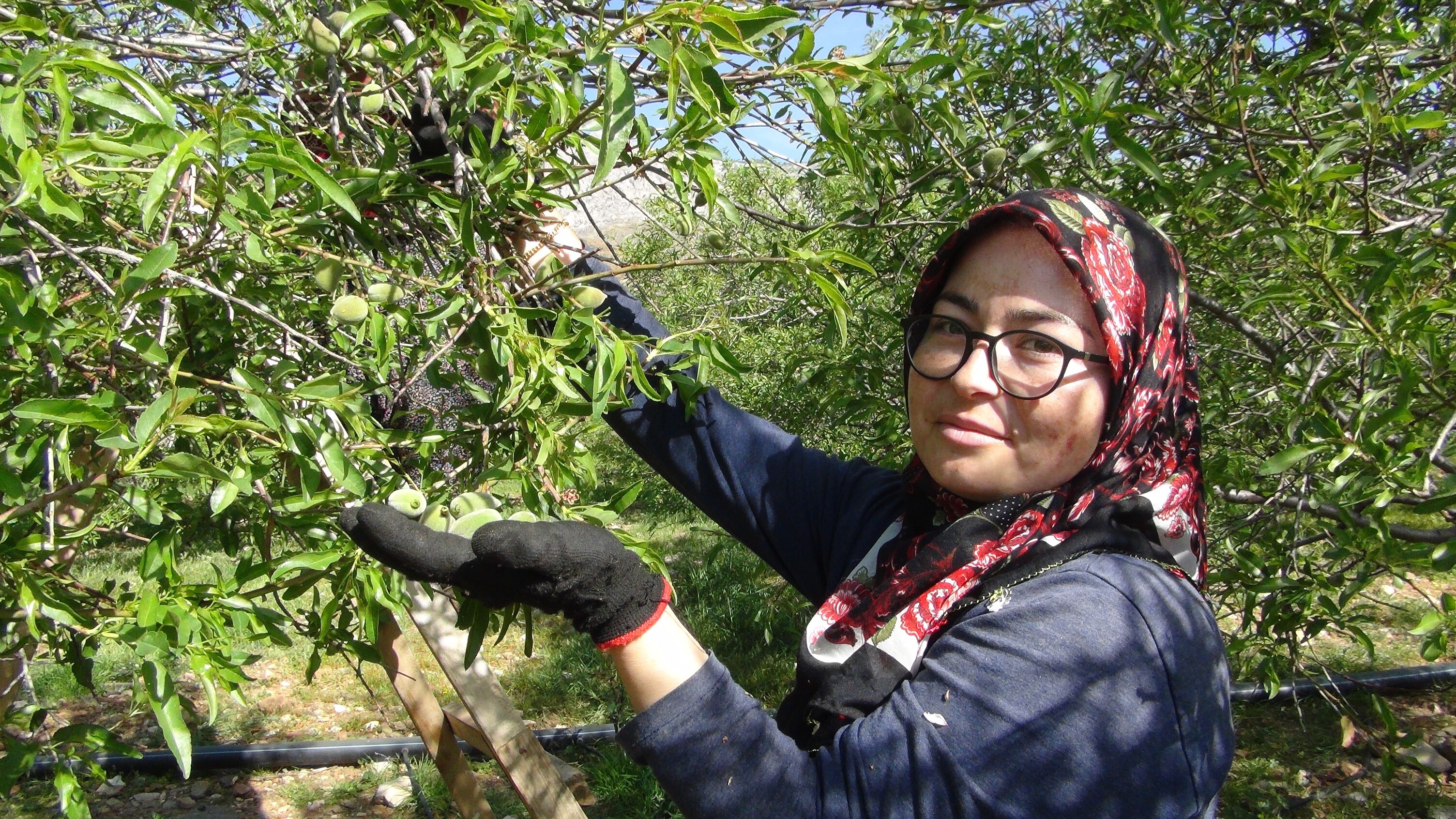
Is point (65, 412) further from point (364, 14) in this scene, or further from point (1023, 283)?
point (1023, 283)

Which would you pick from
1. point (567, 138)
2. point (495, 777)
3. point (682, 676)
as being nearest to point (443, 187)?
point (567, 138)

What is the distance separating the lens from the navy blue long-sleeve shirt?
45.8 inches

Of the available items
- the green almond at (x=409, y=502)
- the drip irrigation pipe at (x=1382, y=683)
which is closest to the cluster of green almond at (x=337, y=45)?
the green almond at (x=409, y=502)

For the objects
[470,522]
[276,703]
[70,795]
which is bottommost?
[276,703]

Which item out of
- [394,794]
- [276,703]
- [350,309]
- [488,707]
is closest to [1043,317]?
[350,309]

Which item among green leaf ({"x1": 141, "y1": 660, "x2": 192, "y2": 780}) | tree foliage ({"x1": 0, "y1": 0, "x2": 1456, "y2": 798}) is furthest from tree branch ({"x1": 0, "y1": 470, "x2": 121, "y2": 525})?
green leaf ({"x1": 141, "y1": 660, "x2": 192, "y2": 780})

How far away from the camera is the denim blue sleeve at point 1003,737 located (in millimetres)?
1161

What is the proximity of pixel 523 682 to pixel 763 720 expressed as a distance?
4.15 metres

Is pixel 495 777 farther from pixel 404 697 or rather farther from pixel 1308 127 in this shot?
pixel 1308 127

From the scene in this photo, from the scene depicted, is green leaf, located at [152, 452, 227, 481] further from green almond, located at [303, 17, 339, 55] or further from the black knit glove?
green almond, located at [303, 17, 339, 55]

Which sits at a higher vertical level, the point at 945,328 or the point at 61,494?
the point at 945,328

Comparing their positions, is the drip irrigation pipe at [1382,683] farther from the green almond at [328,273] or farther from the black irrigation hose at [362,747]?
the green almond at [328,273]

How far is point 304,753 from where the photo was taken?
4.30 m

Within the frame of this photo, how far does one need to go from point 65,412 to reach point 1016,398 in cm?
115
